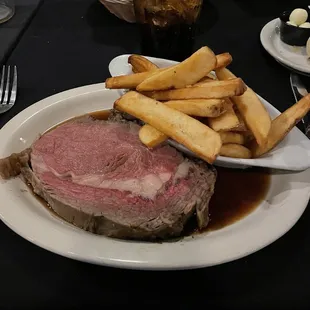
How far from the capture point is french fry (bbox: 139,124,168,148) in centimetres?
113

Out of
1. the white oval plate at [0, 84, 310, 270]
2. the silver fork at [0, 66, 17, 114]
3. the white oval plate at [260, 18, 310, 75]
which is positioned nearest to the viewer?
the white oval plate at [0, 84, 310, 270]

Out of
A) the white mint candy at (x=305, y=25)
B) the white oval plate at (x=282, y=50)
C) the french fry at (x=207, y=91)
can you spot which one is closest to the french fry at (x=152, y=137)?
the french fry at (x=207, y=91)

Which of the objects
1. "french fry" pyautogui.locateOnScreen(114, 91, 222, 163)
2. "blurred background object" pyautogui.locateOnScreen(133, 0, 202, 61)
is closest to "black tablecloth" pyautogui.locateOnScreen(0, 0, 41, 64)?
"blurred background object" pyautogui.locateOnScreen(133, 0, 202, 61)

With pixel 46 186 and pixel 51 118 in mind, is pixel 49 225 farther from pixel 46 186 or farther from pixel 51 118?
pixel 51 118

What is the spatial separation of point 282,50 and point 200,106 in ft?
3.01

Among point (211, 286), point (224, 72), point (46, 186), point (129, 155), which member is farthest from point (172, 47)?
point (211, 286)

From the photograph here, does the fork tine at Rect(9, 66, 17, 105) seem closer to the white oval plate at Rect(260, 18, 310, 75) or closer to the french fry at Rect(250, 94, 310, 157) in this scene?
the french fry at Rect(250, 94, 310, 157)

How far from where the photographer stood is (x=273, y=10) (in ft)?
7.54

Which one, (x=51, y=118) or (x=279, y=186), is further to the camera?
(x=51, y=118)

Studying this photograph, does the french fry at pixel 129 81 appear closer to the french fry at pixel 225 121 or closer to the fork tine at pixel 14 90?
the french fry at pixel 225 121

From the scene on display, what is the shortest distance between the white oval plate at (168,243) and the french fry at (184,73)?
1.16 ft

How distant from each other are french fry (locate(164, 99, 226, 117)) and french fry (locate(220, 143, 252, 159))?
9 centimetres

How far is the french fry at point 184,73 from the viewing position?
45.5 inches

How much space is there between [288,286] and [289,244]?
12cm
